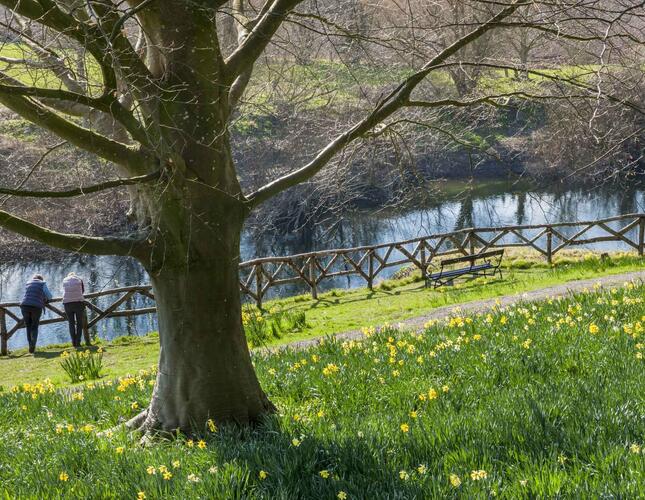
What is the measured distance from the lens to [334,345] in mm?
7895

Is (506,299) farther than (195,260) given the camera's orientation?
Yes

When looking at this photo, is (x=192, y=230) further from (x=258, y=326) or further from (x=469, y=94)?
(x=258, y=326)

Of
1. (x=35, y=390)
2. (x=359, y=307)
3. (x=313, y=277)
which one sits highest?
(x=313, y=277)

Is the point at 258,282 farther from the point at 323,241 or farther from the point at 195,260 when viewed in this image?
the point at 195,260

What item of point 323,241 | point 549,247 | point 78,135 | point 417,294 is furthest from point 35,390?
point 323,241

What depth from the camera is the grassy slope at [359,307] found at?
1309 centimetres

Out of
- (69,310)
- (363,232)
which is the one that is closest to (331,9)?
(69,310)

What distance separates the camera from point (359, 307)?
54.8 feet

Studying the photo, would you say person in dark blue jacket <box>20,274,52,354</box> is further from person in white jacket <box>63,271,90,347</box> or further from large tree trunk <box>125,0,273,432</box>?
large tree trunk <box>125,0,273,432</box>

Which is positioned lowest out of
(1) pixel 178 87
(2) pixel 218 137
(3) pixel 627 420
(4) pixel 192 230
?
(3) pixel 627 420

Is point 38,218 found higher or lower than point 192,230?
higher

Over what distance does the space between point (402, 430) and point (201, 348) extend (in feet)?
6.11

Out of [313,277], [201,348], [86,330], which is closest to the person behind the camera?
[201,348]

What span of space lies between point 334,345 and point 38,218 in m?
13.0
